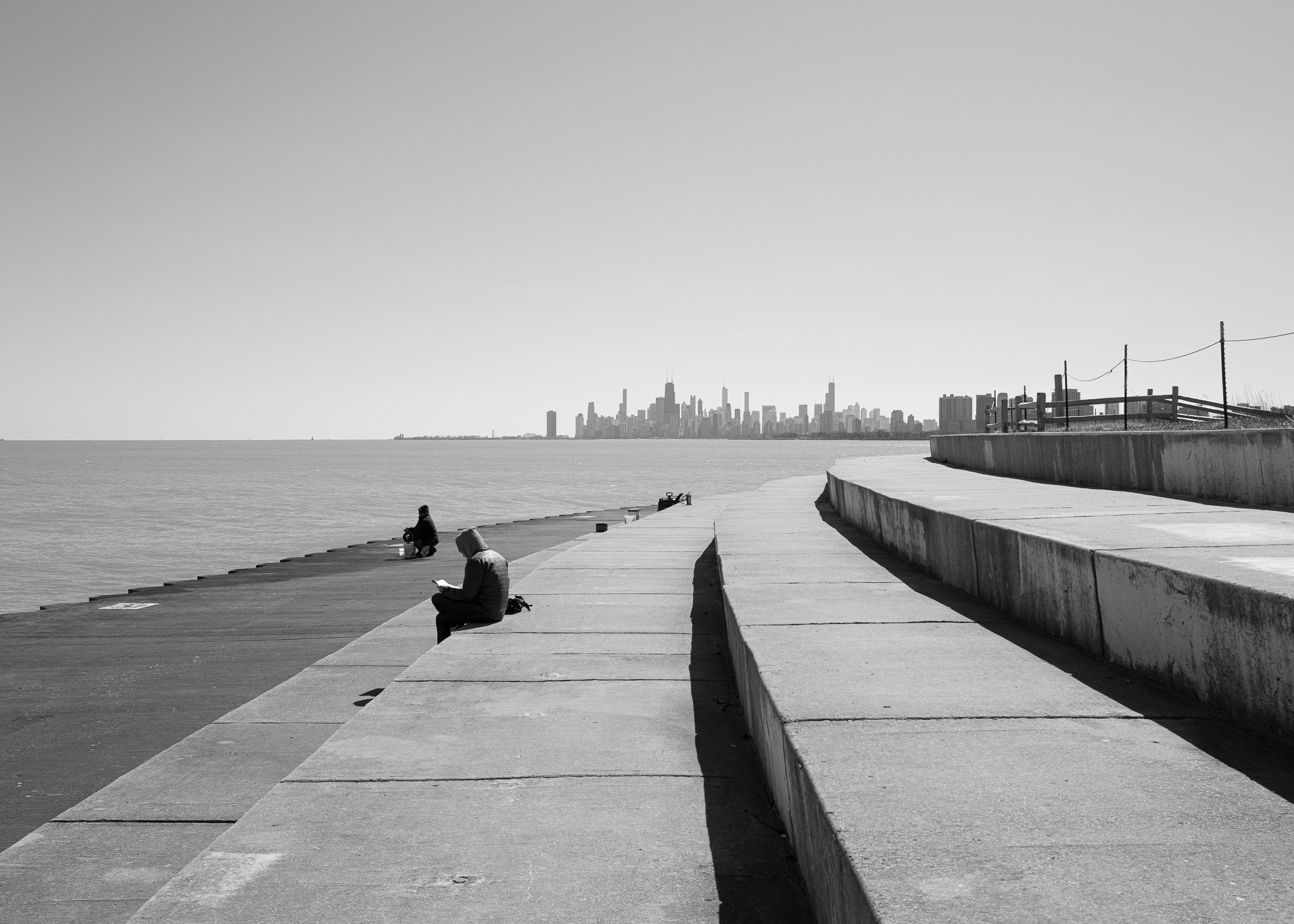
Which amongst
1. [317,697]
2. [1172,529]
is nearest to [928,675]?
[1172,529]

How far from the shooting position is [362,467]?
153125mm

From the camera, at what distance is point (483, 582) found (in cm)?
824

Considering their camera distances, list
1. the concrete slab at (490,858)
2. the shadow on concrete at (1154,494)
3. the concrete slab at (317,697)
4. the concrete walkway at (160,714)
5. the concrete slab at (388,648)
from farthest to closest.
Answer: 1. the concrete slab at (388,648)
2. the concrete slab at (317,697)
3. the shadow on concrete at (1154,494)
4. the concrete walkway at (160,714)
5. the concrete slab at (490,858)

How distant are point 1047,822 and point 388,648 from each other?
8.49 m

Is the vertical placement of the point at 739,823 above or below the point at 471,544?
below

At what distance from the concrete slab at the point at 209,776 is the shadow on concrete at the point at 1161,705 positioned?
439 centimetres

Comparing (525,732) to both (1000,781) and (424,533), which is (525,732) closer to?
(1000,781)

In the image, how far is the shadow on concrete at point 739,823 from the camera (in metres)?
3.45

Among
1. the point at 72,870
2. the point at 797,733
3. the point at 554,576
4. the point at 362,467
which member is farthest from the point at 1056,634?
the point at 362,467

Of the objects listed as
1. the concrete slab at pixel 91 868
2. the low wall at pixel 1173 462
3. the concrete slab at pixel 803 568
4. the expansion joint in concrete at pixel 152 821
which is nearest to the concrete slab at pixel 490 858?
the concrete slab at pixel 91 868

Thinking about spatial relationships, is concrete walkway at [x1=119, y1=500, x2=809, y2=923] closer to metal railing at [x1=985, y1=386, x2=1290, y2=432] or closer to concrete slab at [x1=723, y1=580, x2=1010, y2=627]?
concrete slab at [x1=723, y1=580, x2=1010, y2=627]

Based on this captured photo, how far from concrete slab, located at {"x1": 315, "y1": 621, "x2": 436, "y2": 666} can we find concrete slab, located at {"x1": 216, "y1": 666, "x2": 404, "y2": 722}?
198 mm

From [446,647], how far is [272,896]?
401cm

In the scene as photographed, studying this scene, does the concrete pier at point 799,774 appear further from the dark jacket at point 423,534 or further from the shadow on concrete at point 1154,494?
the dark jacket at point 423,534
